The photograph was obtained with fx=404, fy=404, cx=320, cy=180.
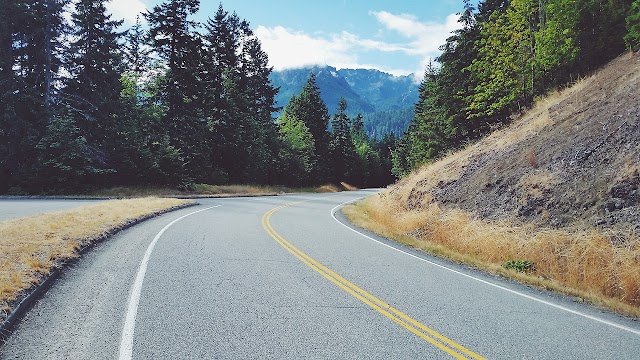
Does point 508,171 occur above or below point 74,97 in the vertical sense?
below

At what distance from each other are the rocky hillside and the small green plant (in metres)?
1.79

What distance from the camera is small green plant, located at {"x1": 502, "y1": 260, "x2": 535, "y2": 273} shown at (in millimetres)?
9484

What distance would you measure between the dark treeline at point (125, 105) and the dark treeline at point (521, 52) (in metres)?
22.3

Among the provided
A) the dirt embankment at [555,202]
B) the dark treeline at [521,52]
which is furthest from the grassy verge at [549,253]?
the dark treeline at [521,52]

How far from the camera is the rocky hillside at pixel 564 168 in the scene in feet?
34.2

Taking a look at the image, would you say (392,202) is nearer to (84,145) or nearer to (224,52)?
(84,145)

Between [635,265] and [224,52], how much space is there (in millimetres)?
47776

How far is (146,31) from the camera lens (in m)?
36.1

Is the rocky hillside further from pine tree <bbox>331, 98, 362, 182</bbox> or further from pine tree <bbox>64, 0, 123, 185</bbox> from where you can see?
pine tree <bbox>331, 98, 362, 182</bbox>

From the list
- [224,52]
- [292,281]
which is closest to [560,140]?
[292,281]

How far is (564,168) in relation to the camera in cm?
1260

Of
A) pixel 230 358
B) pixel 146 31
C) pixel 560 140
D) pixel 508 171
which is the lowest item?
pixel 230 358

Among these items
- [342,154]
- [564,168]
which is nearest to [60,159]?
[564,168]

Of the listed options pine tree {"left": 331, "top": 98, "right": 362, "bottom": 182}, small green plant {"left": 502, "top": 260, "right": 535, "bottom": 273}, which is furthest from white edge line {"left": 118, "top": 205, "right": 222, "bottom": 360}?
pine tree {"left": 331, "top": 98, "right": 362, "bottom": 182}
